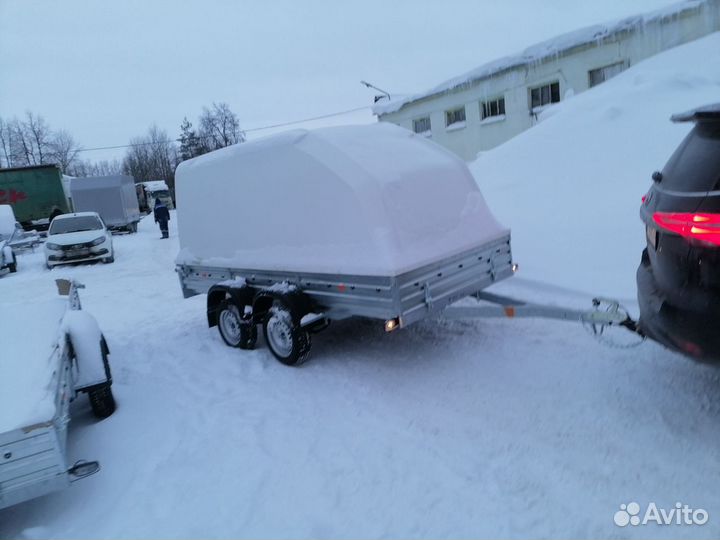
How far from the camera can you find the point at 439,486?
3062 mm

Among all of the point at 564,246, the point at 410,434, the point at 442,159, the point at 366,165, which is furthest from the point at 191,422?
the point at 564,246

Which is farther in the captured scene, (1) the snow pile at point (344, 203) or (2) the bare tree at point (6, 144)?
(2) the bare tree at point (6, 144)

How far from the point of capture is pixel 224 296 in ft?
20.1

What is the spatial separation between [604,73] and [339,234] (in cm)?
1881

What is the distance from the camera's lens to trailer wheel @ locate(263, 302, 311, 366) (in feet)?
16.4

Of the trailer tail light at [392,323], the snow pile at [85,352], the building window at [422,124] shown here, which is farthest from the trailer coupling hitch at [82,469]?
the building window at [422,124]

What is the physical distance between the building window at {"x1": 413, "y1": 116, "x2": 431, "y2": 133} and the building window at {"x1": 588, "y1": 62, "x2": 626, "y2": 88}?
9.22 metres

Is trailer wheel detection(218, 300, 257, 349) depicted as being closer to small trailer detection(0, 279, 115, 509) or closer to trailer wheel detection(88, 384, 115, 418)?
small trailer detection(0, 279, 115, 509)

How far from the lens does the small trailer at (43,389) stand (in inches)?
116

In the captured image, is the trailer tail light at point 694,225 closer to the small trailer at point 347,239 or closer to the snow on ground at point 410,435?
the small trailer at point 347,239

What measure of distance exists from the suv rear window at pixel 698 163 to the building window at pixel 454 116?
2274 cm

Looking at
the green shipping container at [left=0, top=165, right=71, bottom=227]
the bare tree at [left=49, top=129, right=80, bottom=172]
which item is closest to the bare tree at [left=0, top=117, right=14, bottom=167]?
the bare tree at [left=49, top=129, right=80, bottom=172]

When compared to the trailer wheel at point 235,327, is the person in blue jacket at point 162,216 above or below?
above

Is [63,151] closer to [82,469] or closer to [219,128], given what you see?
[219,128]
